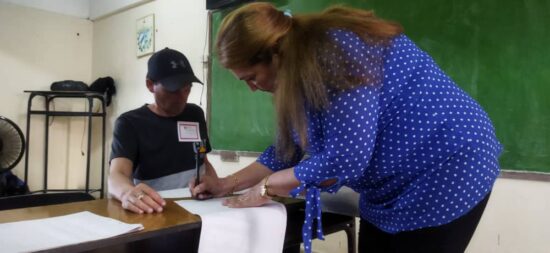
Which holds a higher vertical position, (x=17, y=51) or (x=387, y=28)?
(x=17, y=51)

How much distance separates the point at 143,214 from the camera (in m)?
0.99

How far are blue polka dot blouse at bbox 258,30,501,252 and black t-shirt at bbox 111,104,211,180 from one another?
34.6 inches

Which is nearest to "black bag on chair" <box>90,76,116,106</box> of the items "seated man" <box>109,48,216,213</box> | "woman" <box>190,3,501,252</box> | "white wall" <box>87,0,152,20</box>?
"white wall" <box>87,0,152,20</box>

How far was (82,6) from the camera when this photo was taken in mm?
4484

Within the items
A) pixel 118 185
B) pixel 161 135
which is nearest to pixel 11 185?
pixel 161 135

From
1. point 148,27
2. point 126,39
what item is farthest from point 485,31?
point 126,39

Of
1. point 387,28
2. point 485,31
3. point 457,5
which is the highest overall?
point 457,5

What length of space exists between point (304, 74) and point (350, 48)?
10 cm

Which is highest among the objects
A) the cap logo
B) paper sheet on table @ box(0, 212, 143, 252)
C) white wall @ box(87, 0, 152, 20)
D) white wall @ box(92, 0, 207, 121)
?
white wall @ box(87, 0, 152, 20)

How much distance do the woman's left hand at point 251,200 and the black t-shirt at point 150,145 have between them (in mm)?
589

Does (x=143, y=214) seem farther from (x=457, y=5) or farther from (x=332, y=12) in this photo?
(x=457, y=5)

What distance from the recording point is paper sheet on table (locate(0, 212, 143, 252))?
690 mm

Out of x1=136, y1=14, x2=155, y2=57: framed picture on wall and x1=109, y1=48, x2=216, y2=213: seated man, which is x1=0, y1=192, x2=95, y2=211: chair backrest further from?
x1=136, y1=14, x2=155, y2=57: framed picture on wall

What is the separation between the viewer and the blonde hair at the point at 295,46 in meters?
0.74
